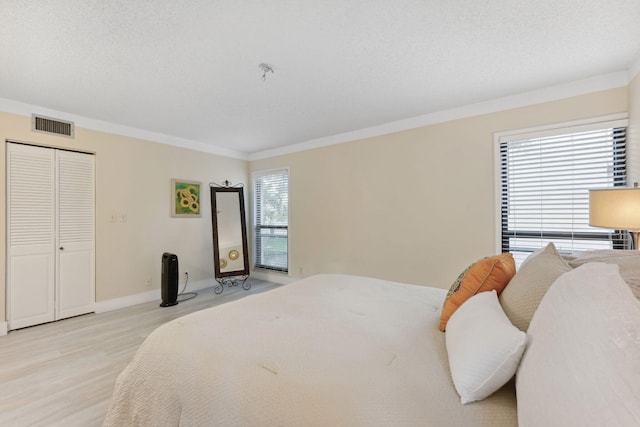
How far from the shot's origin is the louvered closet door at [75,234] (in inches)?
131

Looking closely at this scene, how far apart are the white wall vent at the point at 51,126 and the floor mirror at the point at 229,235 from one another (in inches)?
75.1

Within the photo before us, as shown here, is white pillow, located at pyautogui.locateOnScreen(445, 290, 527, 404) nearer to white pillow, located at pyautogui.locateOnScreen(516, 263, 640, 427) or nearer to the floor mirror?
white pillow, located at pyautogui.locateOnScreen(516, 263, 640, 427)

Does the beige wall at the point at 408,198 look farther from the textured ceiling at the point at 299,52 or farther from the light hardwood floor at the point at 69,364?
the light hardwood floor at the point at 69,364

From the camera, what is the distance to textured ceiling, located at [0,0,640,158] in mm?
1717

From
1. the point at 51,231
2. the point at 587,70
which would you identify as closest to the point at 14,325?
the point at 51,231

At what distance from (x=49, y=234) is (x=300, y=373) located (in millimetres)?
3876

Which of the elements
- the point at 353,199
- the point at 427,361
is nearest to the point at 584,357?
the point at 427,361

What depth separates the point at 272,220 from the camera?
17.2ft

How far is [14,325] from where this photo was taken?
9.89 feet

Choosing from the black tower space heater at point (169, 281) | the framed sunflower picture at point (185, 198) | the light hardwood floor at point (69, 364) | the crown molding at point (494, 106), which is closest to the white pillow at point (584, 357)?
the light hardwood floor at point (69, 364)

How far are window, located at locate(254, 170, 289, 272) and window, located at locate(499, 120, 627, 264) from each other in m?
3.33

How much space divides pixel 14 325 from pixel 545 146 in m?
5.97

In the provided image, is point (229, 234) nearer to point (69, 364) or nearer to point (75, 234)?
point (75, 234)

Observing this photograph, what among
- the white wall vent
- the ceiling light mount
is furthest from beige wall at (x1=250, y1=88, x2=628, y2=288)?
the white wall vent
